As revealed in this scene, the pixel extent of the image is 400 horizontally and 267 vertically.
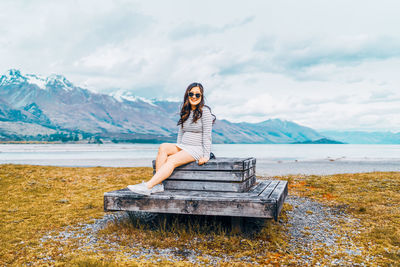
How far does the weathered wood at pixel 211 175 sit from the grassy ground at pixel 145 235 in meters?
0.86

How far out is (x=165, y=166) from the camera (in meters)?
5.93

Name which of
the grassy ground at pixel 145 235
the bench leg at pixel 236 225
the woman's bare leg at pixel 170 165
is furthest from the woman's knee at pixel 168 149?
the bench leg at pixel 236 225

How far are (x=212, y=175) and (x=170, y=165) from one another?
85cm

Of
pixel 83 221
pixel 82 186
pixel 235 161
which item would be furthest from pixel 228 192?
pixel 82 186

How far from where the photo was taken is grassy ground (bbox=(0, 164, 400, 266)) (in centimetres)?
484

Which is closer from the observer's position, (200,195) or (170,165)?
(200,195)

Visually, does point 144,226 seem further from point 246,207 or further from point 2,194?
point 2,194

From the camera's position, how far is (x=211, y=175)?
237 inches

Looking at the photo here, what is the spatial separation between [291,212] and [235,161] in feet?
10.8

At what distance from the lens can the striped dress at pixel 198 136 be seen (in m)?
6.21

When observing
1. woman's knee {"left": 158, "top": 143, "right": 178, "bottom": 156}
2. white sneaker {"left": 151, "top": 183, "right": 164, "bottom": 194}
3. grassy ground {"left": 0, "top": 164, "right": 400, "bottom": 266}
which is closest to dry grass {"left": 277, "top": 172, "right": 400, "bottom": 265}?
grassy ground {"left": 0, "top": 164, "right": 400, "bottom": 266}

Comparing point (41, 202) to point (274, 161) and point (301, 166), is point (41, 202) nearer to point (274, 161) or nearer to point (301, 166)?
point (301, 166)

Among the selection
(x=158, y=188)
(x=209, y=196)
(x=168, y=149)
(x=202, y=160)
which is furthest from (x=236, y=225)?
(x=168, y=149)

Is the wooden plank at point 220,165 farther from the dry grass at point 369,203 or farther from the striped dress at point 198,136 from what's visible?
the dry grass at point 369,203
